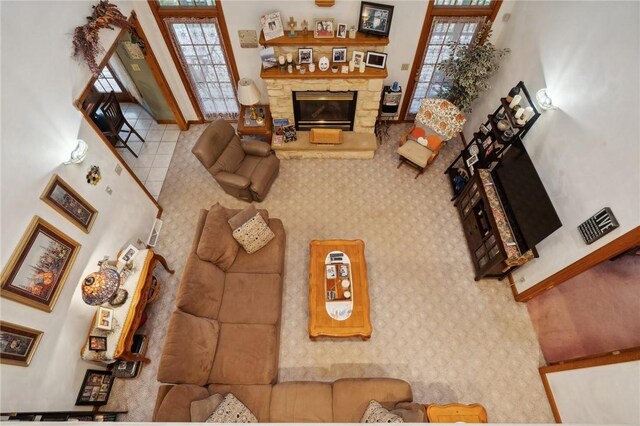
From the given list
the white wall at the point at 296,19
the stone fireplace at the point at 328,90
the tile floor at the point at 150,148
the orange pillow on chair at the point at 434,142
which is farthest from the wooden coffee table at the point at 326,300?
the tile floor at the point at 150,148

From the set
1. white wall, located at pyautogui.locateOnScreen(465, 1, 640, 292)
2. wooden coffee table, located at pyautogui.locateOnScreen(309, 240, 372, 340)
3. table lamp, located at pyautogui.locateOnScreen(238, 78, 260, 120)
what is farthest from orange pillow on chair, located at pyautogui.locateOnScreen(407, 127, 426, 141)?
table lamp, located at pyautogui.locateOnScreen(238, 78, 260, 120)

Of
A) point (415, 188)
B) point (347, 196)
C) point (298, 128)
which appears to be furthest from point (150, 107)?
point (415, 188)

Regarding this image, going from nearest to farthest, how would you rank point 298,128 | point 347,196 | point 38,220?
point 38,220 → point 347,196 → point 298,128

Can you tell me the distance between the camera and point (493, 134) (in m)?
4.55

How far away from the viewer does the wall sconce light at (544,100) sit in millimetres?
3752

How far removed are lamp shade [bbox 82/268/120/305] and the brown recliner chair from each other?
203 cm

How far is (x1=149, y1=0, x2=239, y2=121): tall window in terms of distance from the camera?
15.1 feet

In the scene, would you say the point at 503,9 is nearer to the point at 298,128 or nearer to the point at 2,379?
the point at 298,128

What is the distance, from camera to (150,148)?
19.7 feet

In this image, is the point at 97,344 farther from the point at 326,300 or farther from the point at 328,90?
the point at 328,90

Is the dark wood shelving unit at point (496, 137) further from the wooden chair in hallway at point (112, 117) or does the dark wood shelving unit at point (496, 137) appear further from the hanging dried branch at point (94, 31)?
the wooden chair in hallway at point (112, 117)

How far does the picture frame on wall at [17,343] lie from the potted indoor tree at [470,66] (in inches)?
238

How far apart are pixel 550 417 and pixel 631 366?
4.08 feet

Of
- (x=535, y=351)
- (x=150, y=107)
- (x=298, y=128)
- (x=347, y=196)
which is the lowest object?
(x=535, y=351)
